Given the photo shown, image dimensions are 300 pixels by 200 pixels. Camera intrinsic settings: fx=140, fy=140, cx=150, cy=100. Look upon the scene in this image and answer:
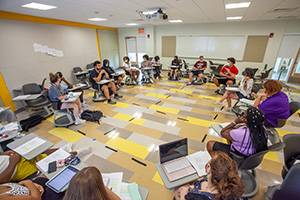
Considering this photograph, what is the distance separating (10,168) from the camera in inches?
Answer: 64.5

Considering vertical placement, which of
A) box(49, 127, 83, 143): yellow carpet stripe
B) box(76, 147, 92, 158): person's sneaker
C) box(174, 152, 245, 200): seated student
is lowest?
box(49, 127, 83, 143): yellow carpet stripe

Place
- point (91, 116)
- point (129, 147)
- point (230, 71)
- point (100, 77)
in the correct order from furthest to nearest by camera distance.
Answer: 1. point (230, 71)
2. point (100, 77)
3. point (91, 116)
4. point (129, 147)

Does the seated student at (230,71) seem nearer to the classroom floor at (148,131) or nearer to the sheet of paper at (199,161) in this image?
the classroom floor at (148,131)

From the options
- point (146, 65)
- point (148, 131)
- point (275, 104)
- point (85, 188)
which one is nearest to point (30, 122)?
point (148, 131)

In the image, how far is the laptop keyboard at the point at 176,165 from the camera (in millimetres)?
1589

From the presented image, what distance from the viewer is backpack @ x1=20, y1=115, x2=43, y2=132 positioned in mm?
3608

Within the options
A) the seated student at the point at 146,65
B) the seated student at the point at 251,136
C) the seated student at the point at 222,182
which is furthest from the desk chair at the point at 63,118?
the seated student at the point at 146,65

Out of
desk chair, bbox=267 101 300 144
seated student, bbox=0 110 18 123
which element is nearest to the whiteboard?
desk chair, bbox=267 101 300 144

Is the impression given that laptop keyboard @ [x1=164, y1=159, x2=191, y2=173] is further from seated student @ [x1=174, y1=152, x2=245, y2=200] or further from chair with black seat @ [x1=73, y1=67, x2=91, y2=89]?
chair with black seat @ [x1=73, y1=67, x2=91, y2=89]

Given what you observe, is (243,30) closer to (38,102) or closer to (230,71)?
(230,71)

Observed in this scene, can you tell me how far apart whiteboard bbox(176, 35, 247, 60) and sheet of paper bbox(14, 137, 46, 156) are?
29.3ft

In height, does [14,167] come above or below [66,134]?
above

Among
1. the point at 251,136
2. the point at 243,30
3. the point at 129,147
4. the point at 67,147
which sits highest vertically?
the point at 243,30

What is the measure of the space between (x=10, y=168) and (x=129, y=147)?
1.82m
